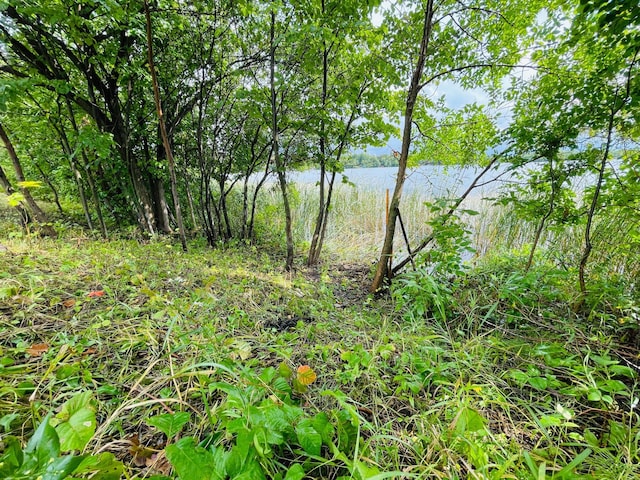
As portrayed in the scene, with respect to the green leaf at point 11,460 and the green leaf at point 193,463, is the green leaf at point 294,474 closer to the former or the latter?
the green leaf at point 193,463

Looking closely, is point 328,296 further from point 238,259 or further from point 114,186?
point 114,186

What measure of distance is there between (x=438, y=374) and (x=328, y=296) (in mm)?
1273

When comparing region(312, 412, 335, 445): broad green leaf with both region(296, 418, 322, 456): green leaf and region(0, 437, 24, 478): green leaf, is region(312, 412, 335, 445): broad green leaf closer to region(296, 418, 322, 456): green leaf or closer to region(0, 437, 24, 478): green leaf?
region(296, 418, 322, 456): green leaf

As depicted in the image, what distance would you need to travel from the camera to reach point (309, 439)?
0.62 meters

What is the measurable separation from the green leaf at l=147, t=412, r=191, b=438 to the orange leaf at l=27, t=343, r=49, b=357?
695 millimetres

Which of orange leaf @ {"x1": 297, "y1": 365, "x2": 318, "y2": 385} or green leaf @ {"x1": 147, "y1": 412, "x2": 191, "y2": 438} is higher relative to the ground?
green leaf @ {"x1": 147, "y1": 412, "x2": 191, "y2": 438}

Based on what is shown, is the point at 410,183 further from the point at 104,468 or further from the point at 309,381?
the point at 104,468

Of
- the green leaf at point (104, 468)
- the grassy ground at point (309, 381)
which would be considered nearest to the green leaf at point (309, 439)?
the grassy ground at point (309, 381)

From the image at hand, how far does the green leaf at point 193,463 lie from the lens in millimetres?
482

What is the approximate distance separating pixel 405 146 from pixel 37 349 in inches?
93.9

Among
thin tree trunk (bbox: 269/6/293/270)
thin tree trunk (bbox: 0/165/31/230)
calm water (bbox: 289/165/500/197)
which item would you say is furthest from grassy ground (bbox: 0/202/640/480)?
calm water (bbox: 289/165/500/197)

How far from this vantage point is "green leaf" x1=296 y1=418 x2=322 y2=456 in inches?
24.0

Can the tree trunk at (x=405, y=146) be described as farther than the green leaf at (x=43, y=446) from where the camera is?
Yes

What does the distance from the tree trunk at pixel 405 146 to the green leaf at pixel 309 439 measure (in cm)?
170
